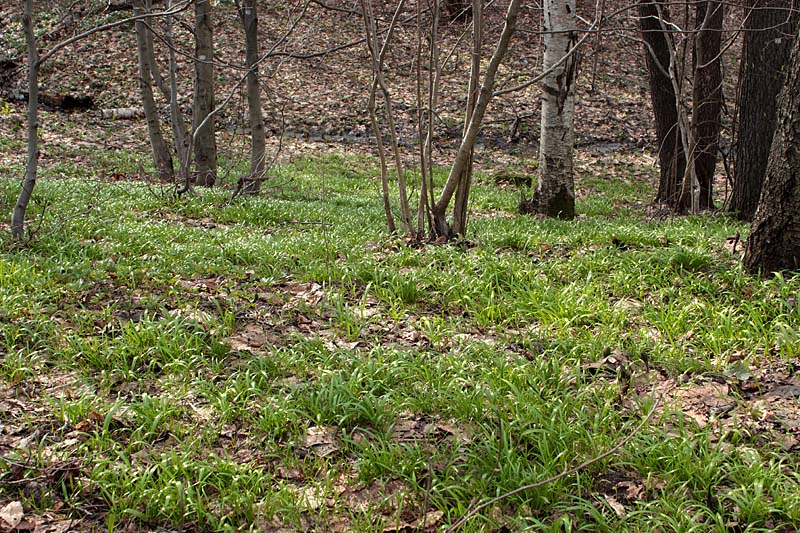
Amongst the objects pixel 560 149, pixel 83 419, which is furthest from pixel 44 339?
pixel 560 149

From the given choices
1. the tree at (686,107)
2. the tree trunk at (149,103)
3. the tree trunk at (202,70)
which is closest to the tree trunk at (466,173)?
the tree at (686,107)

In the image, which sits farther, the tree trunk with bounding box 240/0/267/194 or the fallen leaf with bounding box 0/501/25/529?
the tree trunk with bounding box 240/0/267/194

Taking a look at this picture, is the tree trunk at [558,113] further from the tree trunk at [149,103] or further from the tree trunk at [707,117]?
the tree trunk at [149,103]

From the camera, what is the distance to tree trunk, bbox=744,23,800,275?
4.02 meters

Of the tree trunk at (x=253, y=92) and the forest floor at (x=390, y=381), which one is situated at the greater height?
the tree trunk at (x=253, y=92)

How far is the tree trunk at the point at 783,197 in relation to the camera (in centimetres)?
402

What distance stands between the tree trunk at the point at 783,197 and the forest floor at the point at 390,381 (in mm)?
207

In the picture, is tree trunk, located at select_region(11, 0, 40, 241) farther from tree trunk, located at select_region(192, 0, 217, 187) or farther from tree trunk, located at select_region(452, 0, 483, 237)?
tree trunk, located at select_region(192, 0, 217, 187)

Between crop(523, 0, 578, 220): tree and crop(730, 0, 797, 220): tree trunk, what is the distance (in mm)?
2201

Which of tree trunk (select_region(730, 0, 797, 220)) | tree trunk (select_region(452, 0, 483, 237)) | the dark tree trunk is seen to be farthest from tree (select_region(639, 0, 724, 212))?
tree trunk (select_region(452, 0, 483, 237))

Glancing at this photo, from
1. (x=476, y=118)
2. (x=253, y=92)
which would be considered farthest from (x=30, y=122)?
(x=253, y=92)

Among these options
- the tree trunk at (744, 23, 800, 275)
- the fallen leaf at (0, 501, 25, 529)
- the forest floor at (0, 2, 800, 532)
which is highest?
the tree trunk at (744, 23, 800, 275)

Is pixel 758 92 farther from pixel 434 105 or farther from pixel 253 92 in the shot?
pixel 253 92

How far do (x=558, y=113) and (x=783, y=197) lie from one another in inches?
160
